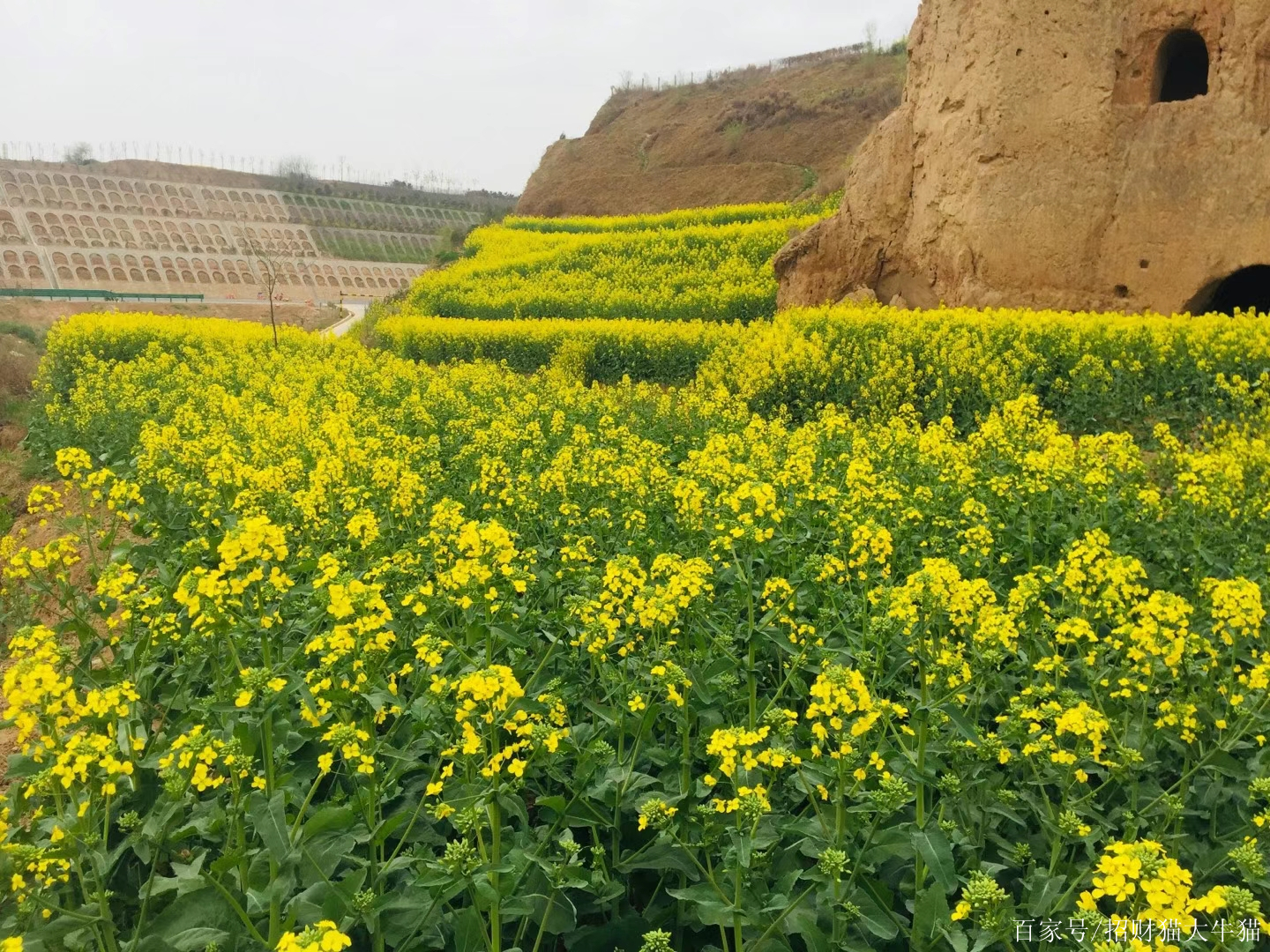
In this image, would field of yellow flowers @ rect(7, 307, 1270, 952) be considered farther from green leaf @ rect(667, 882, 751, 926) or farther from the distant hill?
the distant hill

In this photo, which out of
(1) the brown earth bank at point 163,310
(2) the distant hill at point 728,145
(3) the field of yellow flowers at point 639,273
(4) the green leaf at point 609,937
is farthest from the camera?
(1) the brown earth bank at point 163,310

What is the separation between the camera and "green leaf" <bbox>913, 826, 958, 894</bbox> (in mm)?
2344

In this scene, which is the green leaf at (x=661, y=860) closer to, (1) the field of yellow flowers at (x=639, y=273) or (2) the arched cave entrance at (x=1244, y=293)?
(2) the arched cave entrance at (x=1244, y=293)

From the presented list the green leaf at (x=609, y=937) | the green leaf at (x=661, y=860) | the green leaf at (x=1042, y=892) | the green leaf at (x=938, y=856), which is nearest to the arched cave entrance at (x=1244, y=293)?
the green leaf at (x=1042, y=892)

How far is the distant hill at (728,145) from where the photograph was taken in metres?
33.4

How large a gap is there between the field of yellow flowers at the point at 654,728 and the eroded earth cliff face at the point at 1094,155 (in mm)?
7606

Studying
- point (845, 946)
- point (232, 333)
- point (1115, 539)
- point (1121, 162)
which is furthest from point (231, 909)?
point (232, 333)

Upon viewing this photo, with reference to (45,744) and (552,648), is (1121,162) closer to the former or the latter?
(552,648)

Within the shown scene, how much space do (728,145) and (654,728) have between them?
3807cm

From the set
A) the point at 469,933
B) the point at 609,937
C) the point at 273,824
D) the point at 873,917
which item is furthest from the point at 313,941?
the point at 873,917

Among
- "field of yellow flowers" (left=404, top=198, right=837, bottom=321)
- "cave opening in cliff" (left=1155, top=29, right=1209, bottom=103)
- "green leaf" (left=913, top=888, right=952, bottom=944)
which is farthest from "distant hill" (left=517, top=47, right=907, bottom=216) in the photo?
"green leaf" (left=913, top=888, right=952, bottom=944)

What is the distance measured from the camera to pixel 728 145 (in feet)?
122

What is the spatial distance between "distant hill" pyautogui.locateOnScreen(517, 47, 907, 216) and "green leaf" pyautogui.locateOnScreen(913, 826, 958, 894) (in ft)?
92.3

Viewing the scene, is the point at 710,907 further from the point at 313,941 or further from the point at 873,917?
the point at 313,941
